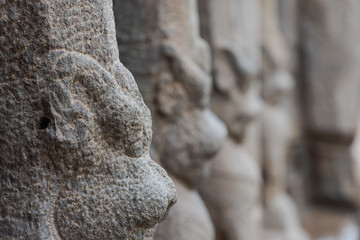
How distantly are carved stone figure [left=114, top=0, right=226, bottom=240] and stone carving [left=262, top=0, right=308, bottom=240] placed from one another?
5.51 feet

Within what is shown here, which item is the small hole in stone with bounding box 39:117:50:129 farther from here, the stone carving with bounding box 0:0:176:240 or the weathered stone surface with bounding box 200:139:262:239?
the weathered stone surface with bounding box 200:139:262:239

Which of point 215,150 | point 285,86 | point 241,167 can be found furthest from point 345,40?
point 215,150

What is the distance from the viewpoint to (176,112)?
1718 mm

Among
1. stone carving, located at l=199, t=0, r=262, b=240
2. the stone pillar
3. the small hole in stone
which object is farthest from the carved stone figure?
the stone pillar

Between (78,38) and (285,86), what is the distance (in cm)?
268

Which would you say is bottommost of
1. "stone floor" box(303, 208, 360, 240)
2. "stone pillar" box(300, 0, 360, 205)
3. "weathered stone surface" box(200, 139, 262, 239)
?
"stone floor" box(303, 208, 360, 240)

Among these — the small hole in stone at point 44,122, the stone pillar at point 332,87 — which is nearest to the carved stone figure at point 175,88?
the small hole in stone at point 44,122

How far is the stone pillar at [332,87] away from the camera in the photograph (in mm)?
3988

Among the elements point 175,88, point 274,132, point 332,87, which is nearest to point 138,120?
point 175,88

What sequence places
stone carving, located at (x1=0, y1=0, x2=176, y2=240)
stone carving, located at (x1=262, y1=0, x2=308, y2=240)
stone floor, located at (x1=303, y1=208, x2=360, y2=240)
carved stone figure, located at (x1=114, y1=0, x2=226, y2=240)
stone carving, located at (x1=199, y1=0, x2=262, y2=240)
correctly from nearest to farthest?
stone carving, located at (x1=0, y1=0, x2=176, y2=240), carved stone figure, located at (x1=114, y1=0, x2=226, y2=240), stone carving, located at (x1=199, y1=0, x2=262, y2=240), stone carving, located at (x1=262, y1=0, x2=308, y2=240), stone floor, located at (x1=303, y1=208, x2=360, y2=240)

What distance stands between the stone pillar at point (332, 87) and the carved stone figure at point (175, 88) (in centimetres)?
241

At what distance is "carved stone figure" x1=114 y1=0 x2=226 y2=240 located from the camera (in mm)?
1638

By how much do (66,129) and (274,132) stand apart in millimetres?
2623

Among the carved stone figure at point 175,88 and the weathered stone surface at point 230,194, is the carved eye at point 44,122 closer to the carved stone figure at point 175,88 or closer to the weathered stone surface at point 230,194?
the carved stone figure at point 175,88
